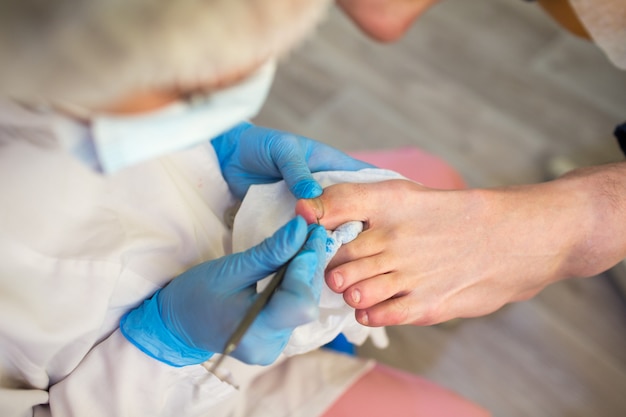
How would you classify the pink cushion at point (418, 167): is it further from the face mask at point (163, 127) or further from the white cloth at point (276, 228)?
the face mask at point (163, 127)

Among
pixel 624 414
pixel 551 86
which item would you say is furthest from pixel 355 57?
pixel 624 414

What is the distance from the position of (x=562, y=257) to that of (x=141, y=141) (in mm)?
782

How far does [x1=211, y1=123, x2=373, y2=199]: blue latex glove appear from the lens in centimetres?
81

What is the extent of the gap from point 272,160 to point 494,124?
106cm

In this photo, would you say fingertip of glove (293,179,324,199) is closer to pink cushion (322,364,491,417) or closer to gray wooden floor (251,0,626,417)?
pink cushion (322,364,491,417)

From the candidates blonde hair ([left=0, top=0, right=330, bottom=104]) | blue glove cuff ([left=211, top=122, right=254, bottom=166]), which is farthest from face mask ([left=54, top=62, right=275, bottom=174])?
blue glove cuff ([left=211, top=122, right=254, bottom=166])

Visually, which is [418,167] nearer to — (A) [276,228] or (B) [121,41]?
(A) [276,228]

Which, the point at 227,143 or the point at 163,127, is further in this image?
the point at 227,143

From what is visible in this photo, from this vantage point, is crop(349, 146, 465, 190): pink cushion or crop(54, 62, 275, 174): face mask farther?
crop(349, 146, 465, 190): pink cushion

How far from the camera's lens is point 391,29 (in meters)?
1.33

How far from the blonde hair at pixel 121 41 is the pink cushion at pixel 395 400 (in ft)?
2.03

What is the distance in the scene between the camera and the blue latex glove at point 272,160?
2.66ft

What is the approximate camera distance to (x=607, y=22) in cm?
105

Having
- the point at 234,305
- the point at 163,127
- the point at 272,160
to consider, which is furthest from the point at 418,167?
Result: the point at 163,127
